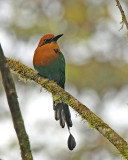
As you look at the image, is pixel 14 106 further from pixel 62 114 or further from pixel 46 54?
pixel 46 54

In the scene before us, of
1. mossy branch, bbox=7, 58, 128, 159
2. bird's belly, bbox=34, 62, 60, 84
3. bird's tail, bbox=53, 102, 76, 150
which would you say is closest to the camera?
mossy branch, bbox=7, 58, 128, 159

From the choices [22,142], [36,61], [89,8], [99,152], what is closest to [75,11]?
[89,8]

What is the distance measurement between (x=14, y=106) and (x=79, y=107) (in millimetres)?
1052

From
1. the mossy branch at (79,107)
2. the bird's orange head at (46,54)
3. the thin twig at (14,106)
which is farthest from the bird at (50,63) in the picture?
the thin twig at (14,106)

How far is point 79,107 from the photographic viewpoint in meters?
2.79

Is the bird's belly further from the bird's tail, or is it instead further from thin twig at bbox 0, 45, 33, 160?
thin twig at bbox 0, 45, 33, 160

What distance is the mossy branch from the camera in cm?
242

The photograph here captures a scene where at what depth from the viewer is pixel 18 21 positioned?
7.94m

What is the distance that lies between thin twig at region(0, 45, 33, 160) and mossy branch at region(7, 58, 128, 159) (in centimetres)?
78

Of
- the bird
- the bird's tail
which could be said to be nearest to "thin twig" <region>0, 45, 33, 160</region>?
the bird's tail

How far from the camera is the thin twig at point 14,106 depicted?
180 cm

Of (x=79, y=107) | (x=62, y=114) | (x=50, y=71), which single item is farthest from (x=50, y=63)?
(x=79, y=107)

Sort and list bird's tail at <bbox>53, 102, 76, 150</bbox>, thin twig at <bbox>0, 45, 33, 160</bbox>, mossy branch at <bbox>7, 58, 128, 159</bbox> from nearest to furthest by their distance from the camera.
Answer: thin twig at <bbox>0, 45, 33, 160</bbox>, mossy branch at <bbox>7, 58, 128, 159</bbox>, bird's tail at <bbox>53, 102, 76, 150</bbox>

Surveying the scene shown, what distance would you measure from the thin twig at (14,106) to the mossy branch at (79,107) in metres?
0.78
